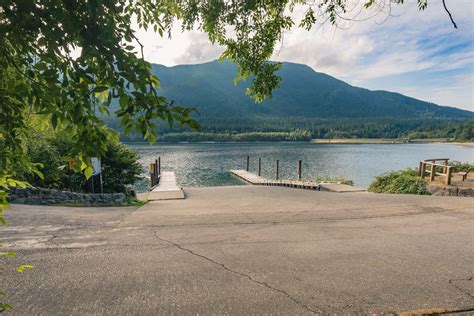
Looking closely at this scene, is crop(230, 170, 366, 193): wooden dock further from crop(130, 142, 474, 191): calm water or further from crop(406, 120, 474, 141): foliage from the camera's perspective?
crop(406, 120, 474, 141): foliage

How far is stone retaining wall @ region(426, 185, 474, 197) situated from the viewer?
40.6 feet

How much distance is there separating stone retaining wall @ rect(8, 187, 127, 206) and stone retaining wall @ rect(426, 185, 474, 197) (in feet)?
46.9

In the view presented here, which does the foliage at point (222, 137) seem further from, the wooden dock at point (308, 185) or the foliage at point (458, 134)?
the wooden dock at point (308, 185)

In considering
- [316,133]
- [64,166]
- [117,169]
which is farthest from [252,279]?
[316,133]

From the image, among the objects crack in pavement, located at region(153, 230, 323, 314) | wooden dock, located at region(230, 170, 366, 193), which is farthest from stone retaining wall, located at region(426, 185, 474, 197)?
crack in pavement, located at region(153, 230, 323, 314)

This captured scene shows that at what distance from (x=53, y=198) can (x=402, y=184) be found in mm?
16692

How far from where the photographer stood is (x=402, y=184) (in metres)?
15.9

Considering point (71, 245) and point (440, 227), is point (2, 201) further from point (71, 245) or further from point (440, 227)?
point (440, 227)

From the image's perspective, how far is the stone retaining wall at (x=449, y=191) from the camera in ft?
40.6

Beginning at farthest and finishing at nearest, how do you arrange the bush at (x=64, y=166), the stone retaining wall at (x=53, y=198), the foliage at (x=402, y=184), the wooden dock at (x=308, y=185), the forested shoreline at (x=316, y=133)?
the forested shoreline at (x=316, y=133) < the wooden dock at (x=308, y=185) < the foliage at (x=402, y=184) < the bush at (x=64, y=166) < the stone retaining wall at (x=53, y=198)

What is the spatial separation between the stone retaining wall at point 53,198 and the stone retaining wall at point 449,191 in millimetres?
14292

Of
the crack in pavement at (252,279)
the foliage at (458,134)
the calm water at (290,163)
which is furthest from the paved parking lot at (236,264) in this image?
the foliage at (458,134)

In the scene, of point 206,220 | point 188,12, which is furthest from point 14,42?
point 206,220

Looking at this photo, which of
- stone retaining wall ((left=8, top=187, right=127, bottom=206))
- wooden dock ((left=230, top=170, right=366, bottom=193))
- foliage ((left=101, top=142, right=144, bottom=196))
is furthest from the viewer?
wooden dock ((left=230, top=170, right=366, bottom=193))
